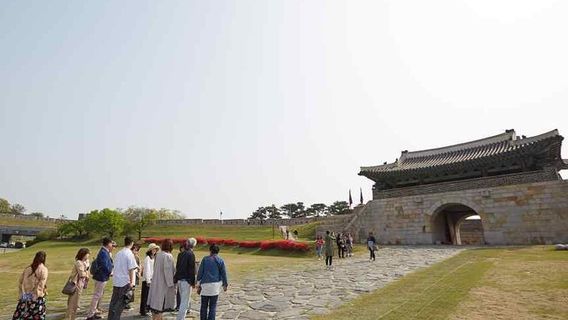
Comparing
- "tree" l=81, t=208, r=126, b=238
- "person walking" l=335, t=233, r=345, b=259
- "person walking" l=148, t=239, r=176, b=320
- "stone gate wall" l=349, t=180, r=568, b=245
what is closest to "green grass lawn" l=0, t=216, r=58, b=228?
"tree" l=81, t=208, r=126, b=238

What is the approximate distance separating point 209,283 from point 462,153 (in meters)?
30.4

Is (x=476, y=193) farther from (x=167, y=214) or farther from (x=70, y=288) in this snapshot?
(x=167, y=214)

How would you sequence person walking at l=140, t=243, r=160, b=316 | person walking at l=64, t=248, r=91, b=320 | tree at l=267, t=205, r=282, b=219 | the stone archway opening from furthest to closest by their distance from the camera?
tree at l=267, t=205, r=282, b=219 → the stone archway opening → person walking at l=140, t=243, r=160, b=316 → person walking at l=64, t=248, r=91, b=320

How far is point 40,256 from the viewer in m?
6.61

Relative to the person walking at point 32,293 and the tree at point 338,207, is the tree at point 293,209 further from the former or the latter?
the person walking at point 32,293

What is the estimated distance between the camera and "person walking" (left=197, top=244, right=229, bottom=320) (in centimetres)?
680

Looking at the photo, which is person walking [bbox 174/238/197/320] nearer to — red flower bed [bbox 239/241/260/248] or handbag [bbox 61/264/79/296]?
handbag [bbox 61/264/79/296]

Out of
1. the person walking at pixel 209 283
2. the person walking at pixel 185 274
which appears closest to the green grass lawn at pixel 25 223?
the person walking at pixel 185 274

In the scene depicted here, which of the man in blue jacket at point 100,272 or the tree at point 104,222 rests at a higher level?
the tree at point 104,222

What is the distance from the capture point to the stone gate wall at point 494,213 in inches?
888

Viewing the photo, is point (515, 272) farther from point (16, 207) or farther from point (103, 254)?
point (16, 207)

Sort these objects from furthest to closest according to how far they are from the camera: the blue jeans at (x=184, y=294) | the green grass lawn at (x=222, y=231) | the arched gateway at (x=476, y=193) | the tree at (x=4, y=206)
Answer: the tree at (x=4, y=206), the green grass lawn at (x=222, y=231), the arched gateway at (x=476, y=193), the blue jeans at (x=184, y=294)

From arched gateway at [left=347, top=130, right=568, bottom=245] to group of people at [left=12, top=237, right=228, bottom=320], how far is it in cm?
2523

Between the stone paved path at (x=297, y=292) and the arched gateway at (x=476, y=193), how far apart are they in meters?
13.9
